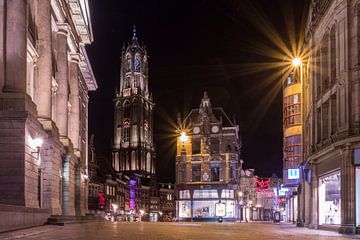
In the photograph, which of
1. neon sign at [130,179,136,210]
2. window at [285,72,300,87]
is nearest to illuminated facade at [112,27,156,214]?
neon sign at [130,179,136,210]

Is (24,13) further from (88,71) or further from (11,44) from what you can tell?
(88,71)

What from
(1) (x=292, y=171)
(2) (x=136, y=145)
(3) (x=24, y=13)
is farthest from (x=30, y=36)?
(2) (x=136, y=145)

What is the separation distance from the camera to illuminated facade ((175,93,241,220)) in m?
113

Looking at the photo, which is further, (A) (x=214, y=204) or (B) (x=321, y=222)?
(A) (x=214, y=204)

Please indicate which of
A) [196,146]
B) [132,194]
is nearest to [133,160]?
[132,194]

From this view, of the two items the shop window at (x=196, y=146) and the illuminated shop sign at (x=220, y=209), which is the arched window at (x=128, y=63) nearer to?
the shop window at (x=196, y=146)

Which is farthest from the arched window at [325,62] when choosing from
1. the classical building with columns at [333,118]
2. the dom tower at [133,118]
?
the dom tower at [133,118]

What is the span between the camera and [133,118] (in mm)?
189500

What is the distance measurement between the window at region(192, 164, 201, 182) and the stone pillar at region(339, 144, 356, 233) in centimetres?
8192

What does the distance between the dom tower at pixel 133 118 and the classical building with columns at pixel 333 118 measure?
141 metres

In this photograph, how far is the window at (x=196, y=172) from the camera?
374ft

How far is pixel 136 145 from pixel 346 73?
15791cm

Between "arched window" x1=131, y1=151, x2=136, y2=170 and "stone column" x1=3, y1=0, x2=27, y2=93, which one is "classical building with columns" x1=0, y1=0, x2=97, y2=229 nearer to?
"stone column" x1=3, y1=0, x2=27, y2=93

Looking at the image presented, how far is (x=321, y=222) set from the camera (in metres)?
39.5
